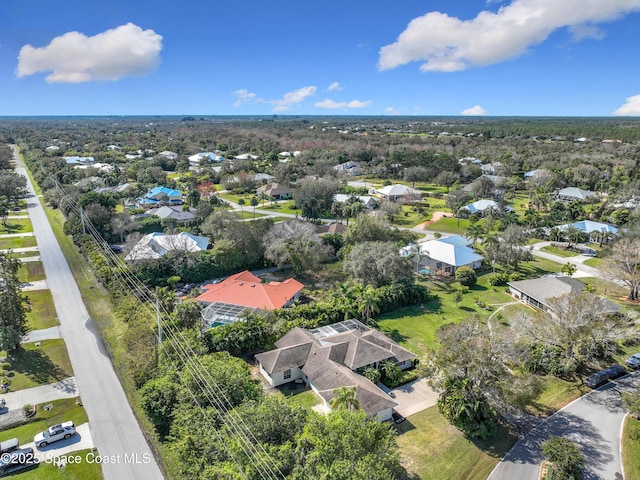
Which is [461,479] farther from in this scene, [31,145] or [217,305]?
[31,145]

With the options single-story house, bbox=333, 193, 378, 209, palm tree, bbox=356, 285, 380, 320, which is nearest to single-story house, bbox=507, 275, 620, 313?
palm tree, bbox=356, 285, 380, 320

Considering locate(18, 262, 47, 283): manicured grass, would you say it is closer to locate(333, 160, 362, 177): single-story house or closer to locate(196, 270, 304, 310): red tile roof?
locate(196, 270, 304, 310): red tile roof

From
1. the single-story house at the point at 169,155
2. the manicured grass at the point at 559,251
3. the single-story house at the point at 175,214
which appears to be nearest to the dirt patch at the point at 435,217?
the manicured grass at the point at 559,251

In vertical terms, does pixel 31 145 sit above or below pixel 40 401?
above

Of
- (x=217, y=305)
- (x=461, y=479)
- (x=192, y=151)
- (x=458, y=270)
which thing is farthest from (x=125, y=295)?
(x=192, y=151)

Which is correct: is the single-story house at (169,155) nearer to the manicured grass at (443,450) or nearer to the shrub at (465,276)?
the shrub at (465,276)

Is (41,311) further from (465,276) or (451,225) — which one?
(451,225)

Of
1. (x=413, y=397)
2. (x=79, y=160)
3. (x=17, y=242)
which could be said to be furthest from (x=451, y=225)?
(x=79, y=160)
